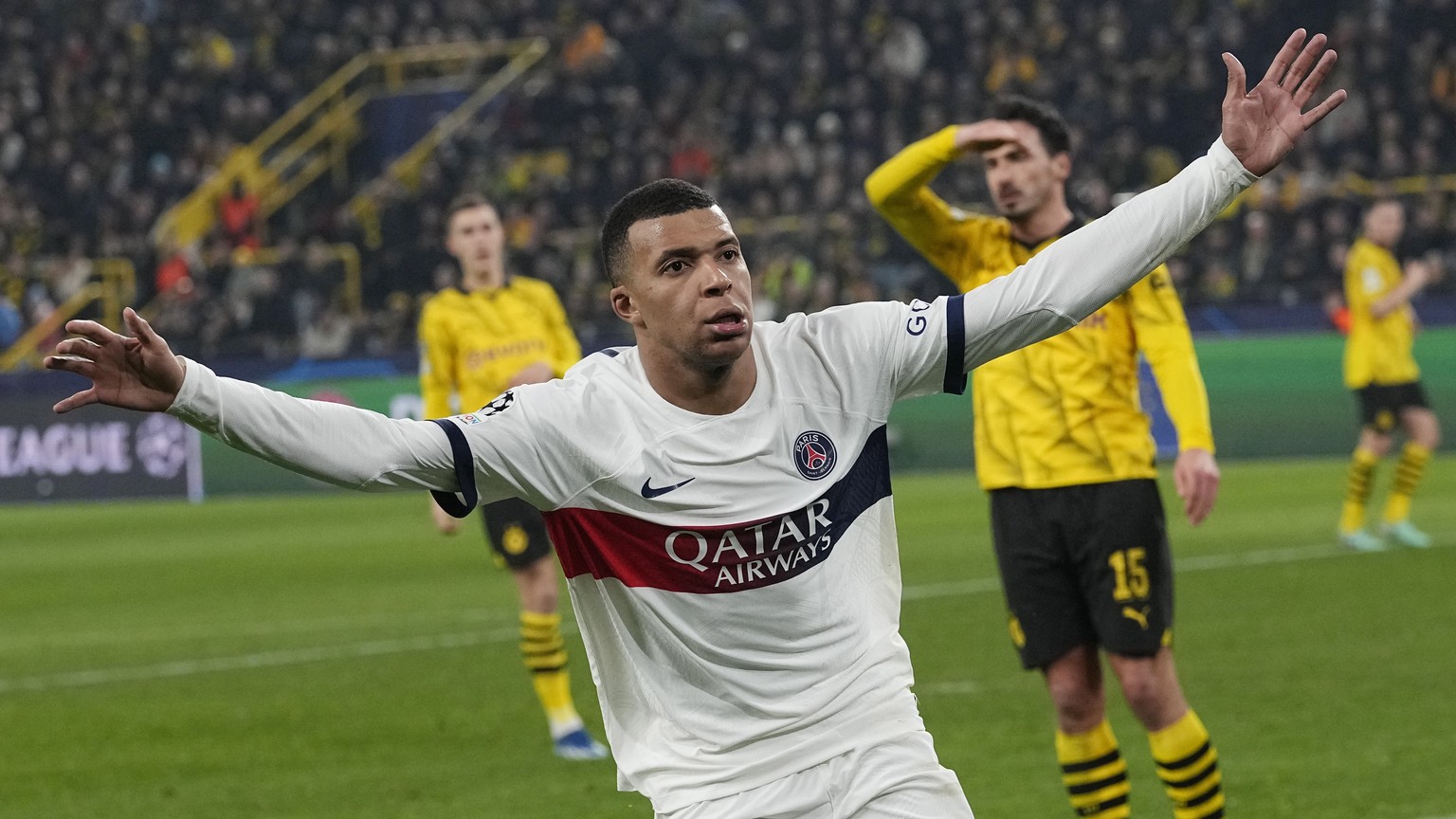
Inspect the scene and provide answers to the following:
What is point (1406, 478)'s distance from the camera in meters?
14.1

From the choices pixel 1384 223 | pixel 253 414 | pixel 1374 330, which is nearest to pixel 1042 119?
pixel 253 414

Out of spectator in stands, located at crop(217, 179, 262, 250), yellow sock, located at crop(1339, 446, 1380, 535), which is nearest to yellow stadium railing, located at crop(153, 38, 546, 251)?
spectator in stands, located at crop(217, 179, 262, 250)

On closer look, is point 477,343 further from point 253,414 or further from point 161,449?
point 161,449

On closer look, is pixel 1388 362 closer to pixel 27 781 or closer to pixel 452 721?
pixel 452 721

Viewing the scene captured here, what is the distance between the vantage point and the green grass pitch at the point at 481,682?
294 inches

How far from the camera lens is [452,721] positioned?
9172 millimetres

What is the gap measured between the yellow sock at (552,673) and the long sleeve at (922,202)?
290 centimetres

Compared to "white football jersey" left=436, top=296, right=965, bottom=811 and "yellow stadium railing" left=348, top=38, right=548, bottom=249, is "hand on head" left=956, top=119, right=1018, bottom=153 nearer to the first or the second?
"white football jersey" left=436, top=296, right=965, bottom=811

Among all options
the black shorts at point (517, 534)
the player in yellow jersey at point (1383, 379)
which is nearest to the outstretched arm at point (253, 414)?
the black shorts at point (517, 534)

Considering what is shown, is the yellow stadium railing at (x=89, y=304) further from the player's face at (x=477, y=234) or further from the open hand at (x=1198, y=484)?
the open hand at (x=1198, y=484)

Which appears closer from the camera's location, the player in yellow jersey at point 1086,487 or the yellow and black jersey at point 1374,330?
the player in yellow jersey at point 1086,487

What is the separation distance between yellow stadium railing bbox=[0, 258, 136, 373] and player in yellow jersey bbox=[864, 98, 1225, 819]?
77.3 feet

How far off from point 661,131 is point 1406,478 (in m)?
17.4

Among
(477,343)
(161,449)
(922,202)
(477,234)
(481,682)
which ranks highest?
(922,202)
